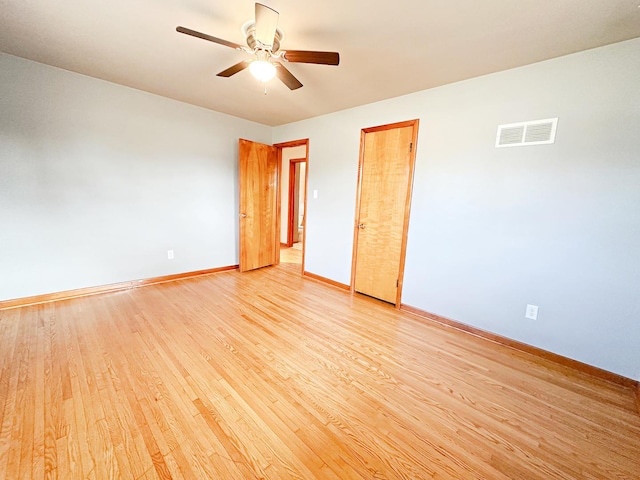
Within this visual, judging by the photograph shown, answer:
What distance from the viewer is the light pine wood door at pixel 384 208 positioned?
9.27ft

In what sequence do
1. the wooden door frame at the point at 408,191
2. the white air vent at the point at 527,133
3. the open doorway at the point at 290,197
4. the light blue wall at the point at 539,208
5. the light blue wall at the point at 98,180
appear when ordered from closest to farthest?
the light blue wall at the point at 539,208, the white air vent at the point at 527,133, the light blue wall at the point at 98,180, the wooden door frame at the point at 408,191, the open doorway at the point at 290,197

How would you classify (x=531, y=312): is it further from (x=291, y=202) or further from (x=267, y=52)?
(x=291, y=202)

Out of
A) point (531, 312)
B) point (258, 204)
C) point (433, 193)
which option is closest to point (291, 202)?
point (258, 204)

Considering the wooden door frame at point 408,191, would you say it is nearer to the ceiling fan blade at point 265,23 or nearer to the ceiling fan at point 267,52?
the ceiling fan at point 267,52

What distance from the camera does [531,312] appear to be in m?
2.13

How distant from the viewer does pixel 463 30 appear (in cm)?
167

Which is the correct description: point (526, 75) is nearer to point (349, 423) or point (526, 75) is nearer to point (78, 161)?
point (349, 423)

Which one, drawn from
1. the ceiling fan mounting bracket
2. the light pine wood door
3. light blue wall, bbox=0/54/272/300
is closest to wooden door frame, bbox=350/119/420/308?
the light pine wood door

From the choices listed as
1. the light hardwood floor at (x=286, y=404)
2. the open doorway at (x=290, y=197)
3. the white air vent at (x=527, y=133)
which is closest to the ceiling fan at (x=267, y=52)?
the white air vent at (x=527, y=133)

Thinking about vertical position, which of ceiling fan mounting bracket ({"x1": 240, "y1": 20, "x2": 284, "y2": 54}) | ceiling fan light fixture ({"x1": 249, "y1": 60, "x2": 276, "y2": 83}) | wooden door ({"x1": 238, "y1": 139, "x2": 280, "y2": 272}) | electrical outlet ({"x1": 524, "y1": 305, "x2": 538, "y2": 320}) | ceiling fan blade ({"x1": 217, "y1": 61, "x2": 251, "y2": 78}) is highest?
ceiling fan mounting bracket ({"x1": 240, "y1": 20, "x2": 284, "y2": 54})

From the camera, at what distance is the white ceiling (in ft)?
4.95

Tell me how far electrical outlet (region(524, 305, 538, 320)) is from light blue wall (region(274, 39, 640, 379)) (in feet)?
0.12

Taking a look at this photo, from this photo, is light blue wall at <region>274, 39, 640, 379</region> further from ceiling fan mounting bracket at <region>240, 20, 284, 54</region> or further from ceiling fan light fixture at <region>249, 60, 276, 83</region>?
ceiling fan light fixture at <region>249, 60, 276, 83</region>

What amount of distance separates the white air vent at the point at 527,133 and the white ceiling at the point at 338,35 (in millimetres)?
477
